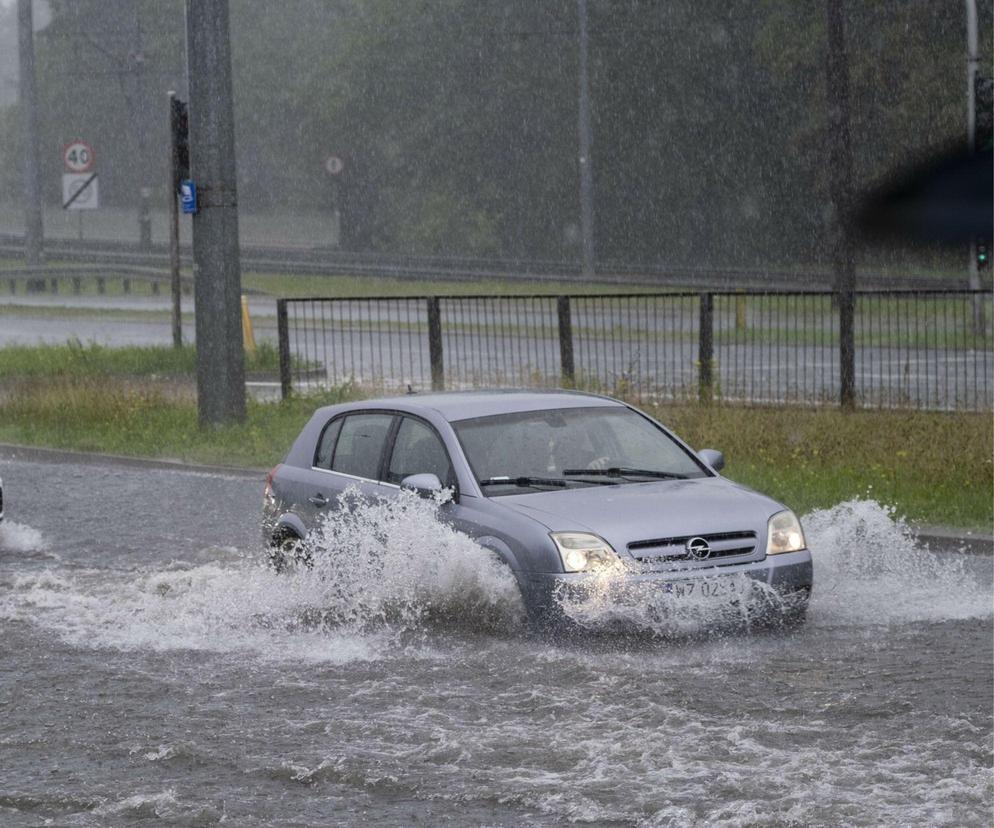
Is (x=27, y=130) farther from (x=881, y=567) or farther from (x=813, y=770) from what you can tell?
(x=813, y=770)

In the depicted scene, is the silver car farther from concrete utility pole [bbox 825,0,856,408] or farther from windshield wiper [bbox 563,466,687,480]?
concrete utility pole [bbox 825,0,856,408]

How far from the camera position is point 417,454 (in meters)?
10.1

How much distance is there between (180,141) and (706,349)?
5.99 m

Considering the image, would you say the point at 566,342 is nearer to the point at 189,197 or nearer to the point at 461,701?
the point at 189,197

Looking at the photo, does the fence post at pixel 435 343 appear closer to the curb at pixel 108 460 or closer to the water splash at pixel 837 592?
the curb at pixel 108 460

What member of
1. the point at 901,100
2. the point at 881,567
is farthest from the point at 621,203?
the point at 881,567

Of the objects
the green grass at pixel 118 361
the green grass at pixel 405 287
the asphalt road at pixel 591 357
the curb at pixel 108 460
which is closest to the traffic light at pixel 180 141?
the curb at pixel 108 460

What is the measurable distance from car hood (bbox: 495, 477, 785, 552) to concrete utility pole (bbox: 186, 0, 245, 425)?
9.44 m

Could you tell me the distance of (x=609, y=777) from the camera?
6512mm

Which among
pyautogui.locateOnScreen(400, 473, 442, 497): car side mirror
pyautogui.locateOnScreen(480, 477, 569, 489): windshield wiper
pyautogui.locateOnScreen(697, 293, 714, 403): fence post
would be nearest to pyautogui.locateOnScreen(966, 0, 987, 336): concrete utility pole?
pyautogui.locateOnScreen(480, 477, 569, 489): windshield wiper

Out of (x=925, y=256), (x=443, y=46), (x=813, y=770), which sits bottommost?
(x=813, y=770)

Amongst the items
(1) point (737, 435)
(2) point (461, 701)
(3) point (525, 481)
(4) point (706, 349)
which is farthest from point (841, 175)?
(2) point (461, 701)

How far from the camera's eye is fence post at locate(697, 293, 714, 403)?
19.5 meters

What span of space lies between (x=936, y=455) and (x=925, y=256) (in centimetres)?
1180
